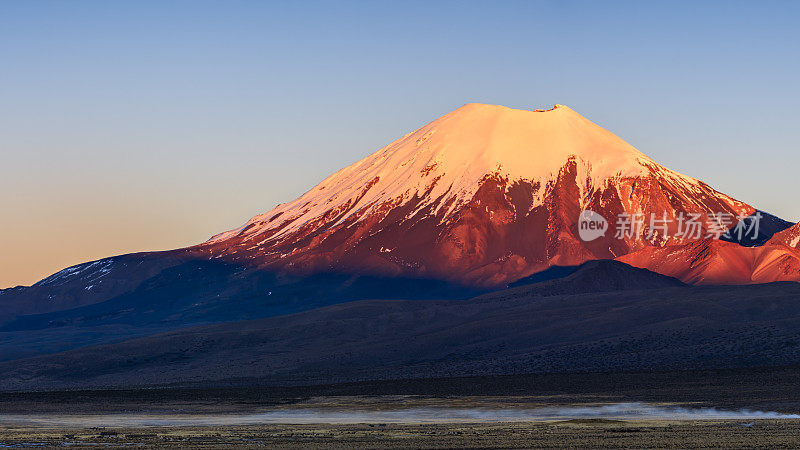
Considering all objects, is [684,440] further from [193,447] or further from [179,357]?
[179,357]

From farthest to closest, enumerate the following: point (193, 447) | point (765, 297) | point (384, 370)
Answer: point (765, 297) → point (384, 370) → point (193, 447)

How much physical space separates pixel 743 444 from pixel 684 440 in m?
2.49

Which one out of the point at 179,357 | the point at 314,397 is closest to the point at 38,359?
the point at 179,357

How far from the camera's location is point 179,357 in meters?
121

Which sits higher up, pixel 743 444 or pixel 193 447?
pixel 193 447

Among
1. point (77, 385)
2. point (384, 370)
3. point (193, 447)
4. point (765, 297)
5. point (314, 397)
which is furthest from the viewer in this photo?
point (765, 297)

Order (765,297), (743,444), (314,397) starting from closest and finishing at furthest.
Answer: (743,444)
(314,397)
(765,297)

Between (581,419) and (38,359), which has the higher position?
(38,359)

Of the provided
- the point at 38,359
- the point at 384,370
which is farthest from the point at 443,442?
the point at 38,359

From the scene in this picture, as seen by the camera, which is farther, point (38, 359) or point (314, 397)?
point (38, 359)

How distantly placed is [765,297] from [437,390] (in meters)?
50.5

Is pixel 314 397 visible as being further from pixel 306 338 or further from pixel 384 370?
pixel 306 338

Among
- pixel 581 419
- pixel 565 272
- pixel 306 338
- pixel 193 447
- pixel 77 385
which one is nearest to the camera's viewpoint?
pixel 193 447

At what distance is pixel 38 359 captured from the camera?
12150cm
